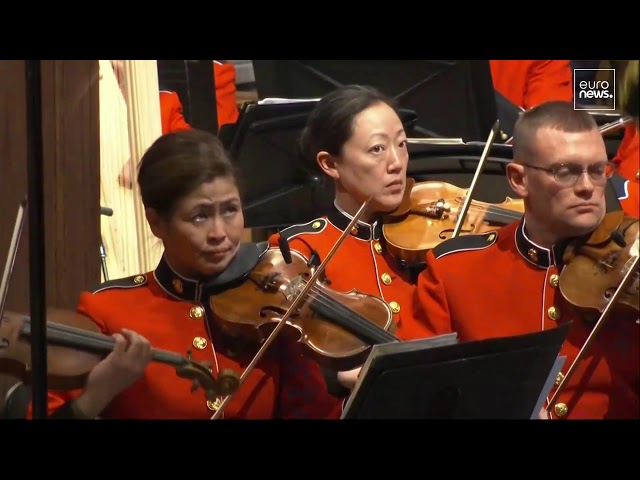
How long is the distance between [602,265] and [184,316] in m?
0.78

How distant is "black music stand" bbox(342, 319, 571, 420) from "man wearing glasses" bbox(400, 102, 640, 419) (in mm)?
163

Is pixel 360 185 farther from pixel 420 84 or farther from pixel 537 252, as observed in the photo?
pixel 537 252

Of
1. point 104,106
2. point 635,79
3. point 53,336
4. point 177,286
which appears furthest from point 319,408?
point 635,79

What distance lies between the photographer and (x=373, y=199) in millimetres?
2373

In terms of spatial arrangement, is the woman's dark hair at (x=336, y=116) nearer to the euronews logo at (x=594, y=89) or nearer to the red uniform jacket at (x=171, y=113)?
the red uniform jacket at (x=171, y=113)

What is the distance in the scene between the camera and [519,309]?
239 centimetres

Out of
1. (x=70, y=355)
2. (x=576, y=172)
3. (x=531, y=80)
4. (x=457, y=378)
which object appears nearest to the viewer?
(x=457, y=378)

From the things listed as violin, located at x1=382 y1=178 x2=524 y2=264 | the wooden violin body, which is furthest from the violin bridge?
violin, located at x1=382 y1=178 x2=524 y2=264

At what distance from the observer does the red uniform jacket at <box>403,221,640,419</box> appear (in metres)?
2.30

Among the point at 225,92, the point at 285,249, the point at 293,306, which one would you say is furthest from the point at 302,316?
the point at 225,92

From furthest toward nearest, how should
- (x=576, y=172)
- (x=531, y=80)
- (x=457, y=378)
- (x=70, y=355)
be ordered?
(x=531, y=80) < (x=576, y=172) < (x=70, y=355) < (x=457, y=378)

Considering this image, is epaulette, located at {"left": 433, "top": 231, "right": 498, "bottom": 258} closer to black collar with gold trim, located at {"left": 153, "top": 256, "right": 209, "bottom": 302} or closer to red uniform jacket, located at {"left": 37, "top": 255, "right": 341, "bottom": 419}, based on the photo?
red uniform jacket, located at {"left": 37, "top": 255, "right": 341, "bottom": 419}

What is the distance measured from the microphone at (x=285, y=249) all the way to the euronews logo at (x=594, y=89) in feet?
2.04
